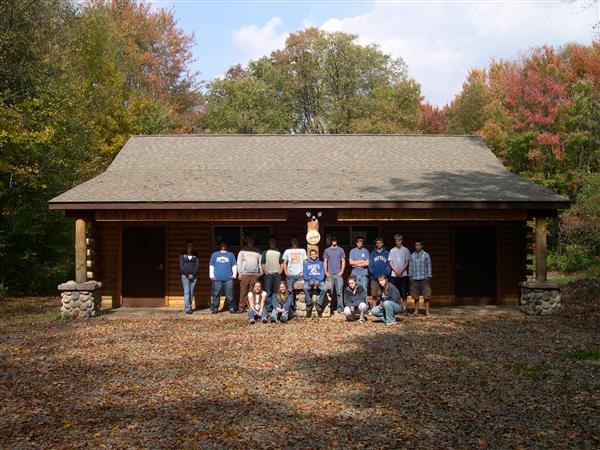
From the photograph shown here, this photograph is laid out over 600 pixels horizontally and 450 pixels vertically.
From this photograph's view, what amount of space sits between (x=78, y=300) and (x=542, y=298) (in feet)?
32.8

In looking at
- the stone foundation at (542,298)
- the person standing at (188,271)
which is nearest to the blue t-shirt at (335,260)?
the person standing at (188,271)

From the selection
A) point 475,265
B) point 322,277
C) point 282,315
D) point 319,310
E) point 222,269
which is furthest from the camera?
point 475,265

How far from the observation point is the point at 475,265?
1591cm

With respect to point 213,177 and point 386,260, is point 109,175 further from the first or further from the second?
point 386,260

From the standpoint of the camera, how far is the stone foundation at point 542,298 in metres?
13.5

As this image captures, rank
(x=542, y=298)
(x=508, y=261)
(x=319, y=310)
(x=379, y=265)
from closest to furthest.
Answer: (x=319, y=310) < (x=379, y=265) < (x=542, y=298) < (x=508, y=261)

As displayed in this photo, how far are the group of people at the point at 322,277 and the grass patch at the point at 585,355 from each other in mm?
3768

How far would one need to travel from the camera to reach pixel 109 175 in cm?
1588

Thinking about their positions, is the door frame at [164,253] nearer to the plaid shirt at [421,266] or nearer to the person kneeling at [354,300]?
the person kneeling at [354,300]

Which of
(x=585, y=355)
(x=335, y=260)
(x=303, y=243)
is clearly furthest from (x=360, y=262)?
(x=585, y=355)

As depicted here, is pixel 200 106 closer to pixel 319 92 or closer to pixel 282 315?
pixel 319 92

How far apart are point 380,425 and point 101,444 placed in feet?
8.36

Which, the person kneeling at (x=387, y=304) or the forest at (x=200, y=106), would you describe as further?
the forest at (x=200, y=106)

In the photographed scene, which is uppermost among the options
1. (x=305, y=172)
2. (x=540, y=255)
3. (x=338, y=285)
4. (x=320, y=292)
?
(x=305, y=172)
